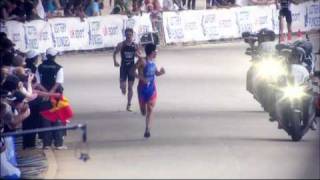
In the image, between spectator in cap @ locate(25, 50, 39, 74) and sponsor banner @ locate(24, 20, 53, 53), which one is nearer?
spectator in cap @ locate(25, 50, 39, 74)

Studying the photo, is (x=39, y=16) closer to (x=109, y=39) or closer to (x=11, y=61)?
(x=109, y=39)

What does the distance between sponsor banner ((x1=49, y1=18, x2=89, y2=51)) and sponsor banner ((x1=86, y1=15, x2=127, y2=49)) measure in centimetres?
30

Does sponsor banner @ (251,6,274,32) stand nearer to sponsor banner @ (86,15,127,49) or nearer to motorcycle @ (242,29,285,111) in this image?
sponsor banner @ (86,15,127,49)

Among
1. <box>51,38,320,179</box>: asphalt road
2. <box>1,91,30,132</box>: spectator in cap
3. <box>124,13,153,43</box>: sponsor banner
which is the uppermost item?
<box>1,91,30,132</box>: spectator in cap

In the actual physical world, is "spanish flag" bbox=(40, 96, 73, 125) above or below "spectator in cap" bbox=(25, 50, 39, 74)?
below

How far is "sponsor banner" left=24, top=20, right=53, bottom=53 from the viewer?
30500 millimetres

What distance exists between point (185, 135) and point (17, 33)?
525 inches

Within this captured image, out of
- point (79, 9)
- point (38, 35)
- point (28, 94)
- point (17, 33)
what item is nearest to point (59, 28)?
point (38, 35)

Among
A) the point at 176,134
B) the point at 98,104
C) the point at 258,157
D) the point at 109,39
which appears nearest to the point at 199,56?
the point at 109,39

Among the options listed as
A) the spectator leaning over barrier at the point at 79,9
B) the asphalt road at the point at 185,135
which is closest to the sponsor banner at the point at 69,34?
the spectator leaning over barrier at the point at 79,9

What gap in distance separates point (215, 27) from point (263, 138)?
718 inches

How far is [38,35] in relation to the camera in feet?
101

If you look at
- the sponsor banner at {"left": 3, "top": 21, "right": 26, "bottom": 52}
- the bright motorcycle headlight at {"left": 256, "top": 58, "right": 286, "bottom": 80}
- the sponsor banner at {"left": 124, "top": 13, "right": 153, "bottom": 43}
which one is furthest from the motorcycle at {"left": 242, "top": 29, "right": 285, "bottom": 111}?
the sponsor banner at {"left": 124, "top": 13, "right": 153, "bottom": 43}

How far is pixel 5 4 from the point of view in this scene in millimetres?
30516
